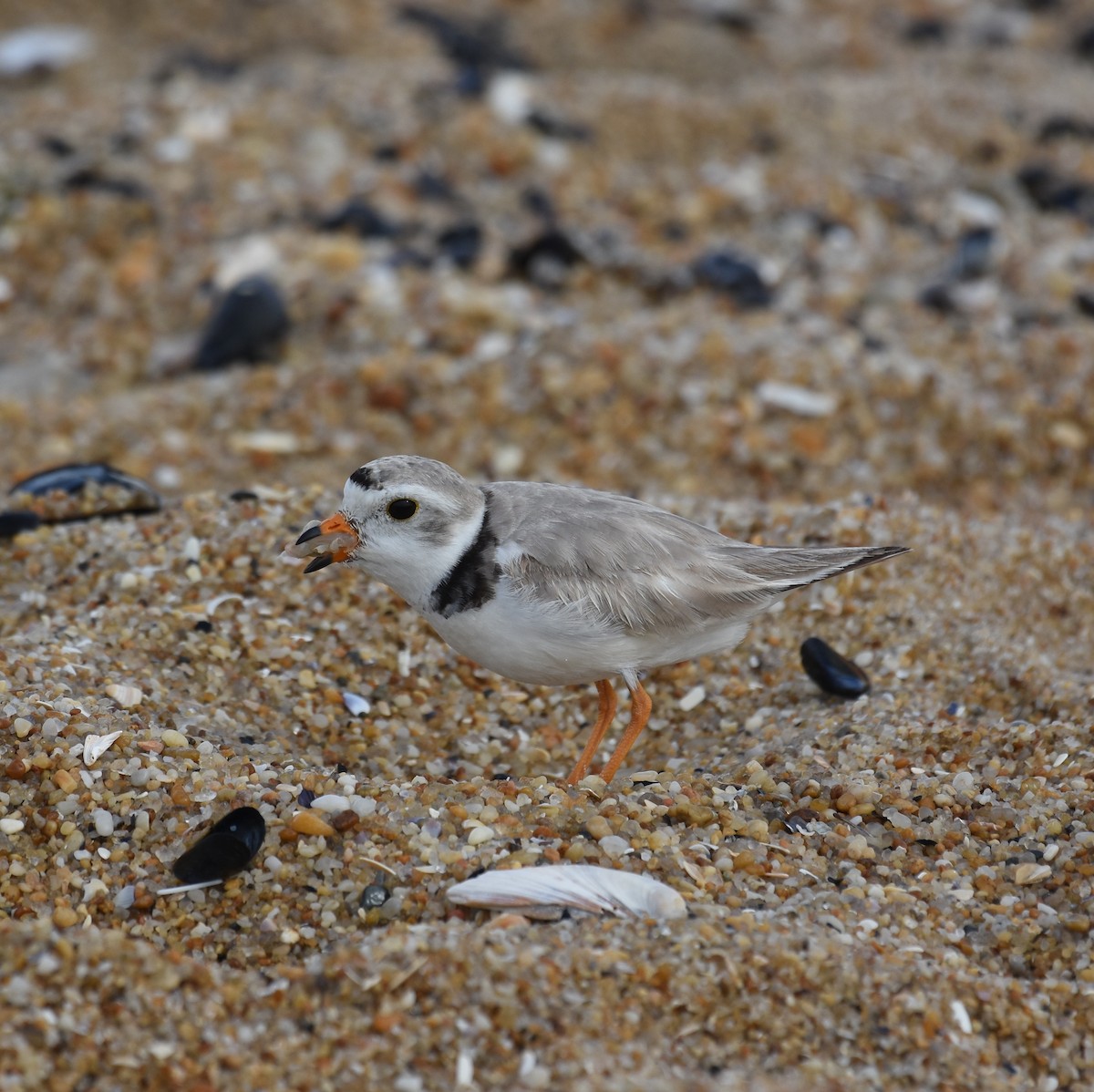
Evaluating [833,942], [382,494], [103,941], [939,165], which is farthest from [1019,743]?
[939,165]

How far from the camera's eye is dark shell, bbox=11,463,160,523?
4.43 meters

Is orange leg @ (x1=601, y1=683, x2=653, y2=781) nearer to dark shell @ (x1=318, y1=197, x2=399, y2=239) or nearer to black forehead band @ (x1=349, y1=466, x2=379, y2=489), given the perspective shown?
black forehead band @ (x1=349, y1=466, x2=379, y2=489)

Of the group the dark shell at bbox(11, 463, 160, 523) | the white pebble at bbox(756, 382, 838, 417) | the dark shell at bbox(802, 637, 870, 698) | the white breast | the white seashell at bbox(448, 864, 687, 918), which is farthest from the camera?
the white pebble at bbox(756, 382, 838, 417)

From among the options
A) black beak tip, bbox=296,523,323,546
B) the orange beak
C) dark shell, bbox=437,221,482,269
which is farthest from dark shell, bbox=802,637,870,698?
dark shell, bbox=437,221,482,269

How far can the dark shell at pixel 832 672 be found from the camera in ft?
12.7

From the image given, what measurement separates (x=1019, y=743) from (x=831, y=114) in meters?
6.12

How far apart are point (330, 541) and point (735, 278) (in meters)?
3.84

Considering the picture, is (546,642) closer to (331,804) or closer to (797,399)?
(331,804)

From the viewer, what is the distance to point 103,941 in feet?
8.57

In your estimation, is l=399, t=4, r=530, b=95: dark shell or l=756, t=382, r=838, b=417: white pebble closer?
l=756, t=382, r=838, b=417: white pebble

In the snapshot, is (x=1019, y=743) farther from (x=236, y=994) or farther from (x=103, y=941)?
(x=103, y=941)

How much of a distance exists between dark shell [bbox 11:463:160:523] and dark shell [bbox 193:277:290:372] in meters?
1.73

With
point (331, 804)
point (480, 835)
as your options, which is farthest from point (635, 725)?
point (331, 804)

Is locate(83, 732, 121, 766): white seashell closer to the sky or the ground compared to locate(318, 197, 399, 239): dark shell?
closer to the sky
